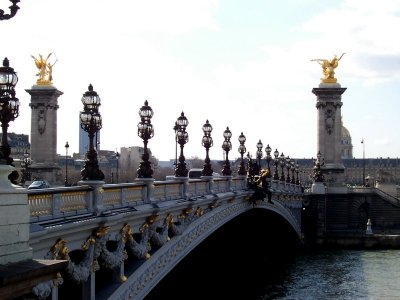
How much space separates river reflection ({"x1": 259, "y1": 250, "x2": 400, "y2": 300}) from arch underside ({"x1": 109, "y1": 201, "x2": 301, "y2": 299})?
30.8 feet

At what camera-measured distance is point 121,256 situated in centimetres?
1709

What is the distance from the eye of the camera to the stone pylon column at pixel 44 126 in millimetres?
72750

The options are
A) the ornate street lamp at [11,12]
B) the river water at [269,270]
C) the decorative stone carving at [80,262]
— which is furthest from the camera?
the river water at [269,270]

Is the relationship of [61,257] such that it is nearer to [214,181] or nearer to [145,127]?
[145,127]

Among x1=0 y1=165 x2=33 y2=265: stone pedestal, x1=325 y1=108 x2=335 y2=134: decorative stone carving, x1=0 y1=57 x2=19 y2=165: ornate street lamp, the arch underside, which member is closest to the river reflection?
the arch underside

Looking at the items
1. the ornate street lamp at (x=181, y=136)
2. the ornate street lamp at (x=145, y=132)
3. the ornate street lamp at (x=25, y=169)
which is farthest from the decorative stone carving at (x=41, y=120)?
the ornate street lamp at (x=145, y=132)

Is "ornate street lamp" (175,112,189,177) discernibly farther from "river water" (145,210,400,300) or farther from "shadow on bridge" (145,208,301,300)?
"river water" (145,210,400,300)

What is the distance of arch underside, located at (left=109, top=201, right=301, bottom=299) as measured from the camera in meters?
18.5

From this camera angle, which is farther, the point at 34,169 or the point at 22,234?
the point at 34,169

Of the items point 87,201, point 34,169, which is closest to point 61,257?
point 87,201

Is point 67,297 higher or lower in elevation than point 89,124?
lower

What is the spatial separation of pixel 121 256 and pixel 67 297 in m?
1.66

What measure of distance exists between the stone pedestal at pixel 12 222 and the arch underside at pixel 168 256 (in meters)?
7.41

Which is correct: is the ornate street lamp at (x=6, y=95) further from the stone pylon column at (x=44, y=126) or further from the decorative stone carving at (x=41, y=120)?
the decorative stone carving at (x=41, y=120)
